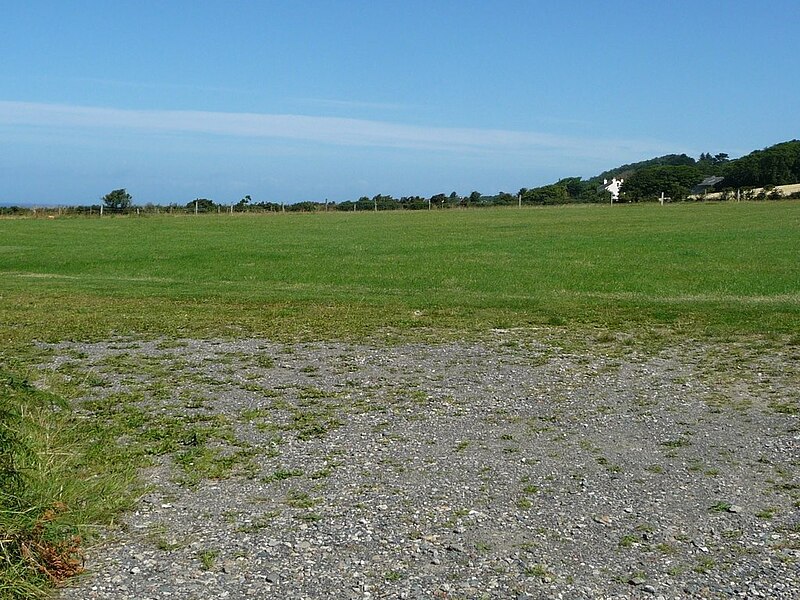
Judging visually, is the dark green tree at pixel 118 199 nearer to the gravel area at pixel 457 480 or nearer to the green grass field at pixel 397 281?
the green grass field at pixel 397 281

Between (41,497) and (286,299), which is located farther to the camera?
(286,299)

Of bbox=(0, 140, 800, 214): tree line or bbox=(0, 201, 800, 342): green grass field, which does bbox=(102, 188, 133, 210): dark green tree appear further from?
bbox=(0, 201, 800, 342): green grass field

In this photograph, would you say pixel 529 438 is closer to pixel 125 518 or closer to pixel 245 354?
pixel 125 518

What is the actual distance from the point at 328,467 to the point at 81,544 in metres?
2.21

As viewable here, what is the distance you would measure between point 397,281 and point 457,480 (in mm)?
17200

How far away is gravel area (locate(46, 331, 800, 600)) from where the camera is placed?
5234mm

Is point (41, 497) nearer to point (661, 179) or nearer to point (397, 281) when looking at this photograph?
point (397, 281)

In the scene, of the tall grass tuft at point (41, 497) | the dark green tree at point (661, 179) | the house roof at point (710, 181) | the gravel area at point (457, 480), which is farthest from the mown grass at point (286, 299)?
the house roof at point (710, 181)

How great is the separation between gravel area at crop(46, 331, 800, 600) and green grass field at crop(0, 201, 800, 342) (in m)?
4.09

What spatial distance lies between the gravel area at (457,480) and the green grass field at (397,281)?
13.4 ft

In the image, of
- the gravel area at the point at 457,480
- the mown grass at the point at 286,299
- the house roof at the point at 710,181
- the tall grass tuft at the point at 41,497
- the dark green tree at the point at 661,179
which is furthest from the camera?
the house roof at the point at 710,181

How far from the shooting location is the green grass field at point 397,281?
52.3 ft

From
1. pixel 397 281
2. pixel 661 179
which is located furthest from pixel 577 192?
pixel 397 281

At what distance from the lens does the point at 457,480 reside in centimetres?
696
